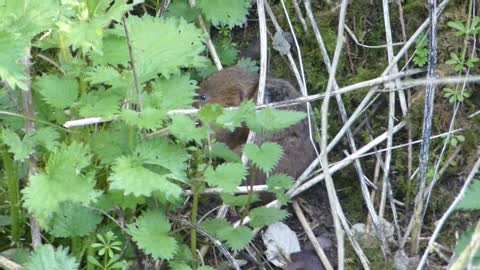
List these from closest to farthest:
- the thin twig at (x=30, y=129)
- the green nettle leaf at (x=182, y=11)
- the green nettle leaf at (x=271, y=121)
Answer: the green nettle leaf at (x=271, y=121) < the thin twig at (x=30, y=129) < the green nettle leaf at (x=182, y=11)

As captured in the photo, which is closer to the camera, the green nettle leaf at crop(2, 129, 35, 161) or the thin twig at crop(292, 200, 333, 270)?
the green nettle leaf at crop(2, 129, 35, 161)

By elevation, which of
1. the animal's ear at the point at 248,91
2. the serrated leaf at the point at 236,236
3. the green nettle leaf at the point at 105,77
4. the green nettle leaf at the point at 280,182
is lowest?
the serrated leaf at the point at 236,236

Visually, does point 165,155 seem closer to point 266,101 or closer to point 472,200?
point 472,200

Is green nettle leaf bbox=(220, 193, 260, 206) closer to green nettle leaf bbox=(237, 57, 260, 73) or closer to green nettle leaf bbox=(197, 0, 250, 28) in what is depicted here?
green nettle leaf bbox=(197, 0, 250, 28)

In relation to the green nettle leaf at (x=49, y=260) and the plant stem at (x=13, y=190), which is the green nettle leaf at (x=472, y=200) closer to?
the green nettle leaf at (x=49, y=260)

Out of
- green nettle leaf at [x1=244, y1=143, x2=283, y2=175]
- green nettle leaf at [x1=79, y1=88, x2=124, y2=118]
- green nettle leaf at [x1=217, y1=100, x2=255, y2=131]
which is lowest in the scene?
green nettle leaf at [x1=244, y1=143, x2=283, y2=175]

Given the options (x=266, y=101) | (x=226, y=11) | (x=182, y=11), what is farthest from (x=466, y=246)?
(x=182, y=11)

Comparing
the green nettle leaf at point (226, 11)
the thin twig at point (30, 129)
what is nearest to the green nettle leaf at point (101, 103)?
the thin twig at point (30, 129)

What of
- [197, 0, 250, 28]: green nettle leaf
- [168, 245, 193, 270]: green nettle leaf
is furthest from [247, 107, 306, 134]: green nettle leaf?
[197, 0, 250, 28]: green nettle leaf
